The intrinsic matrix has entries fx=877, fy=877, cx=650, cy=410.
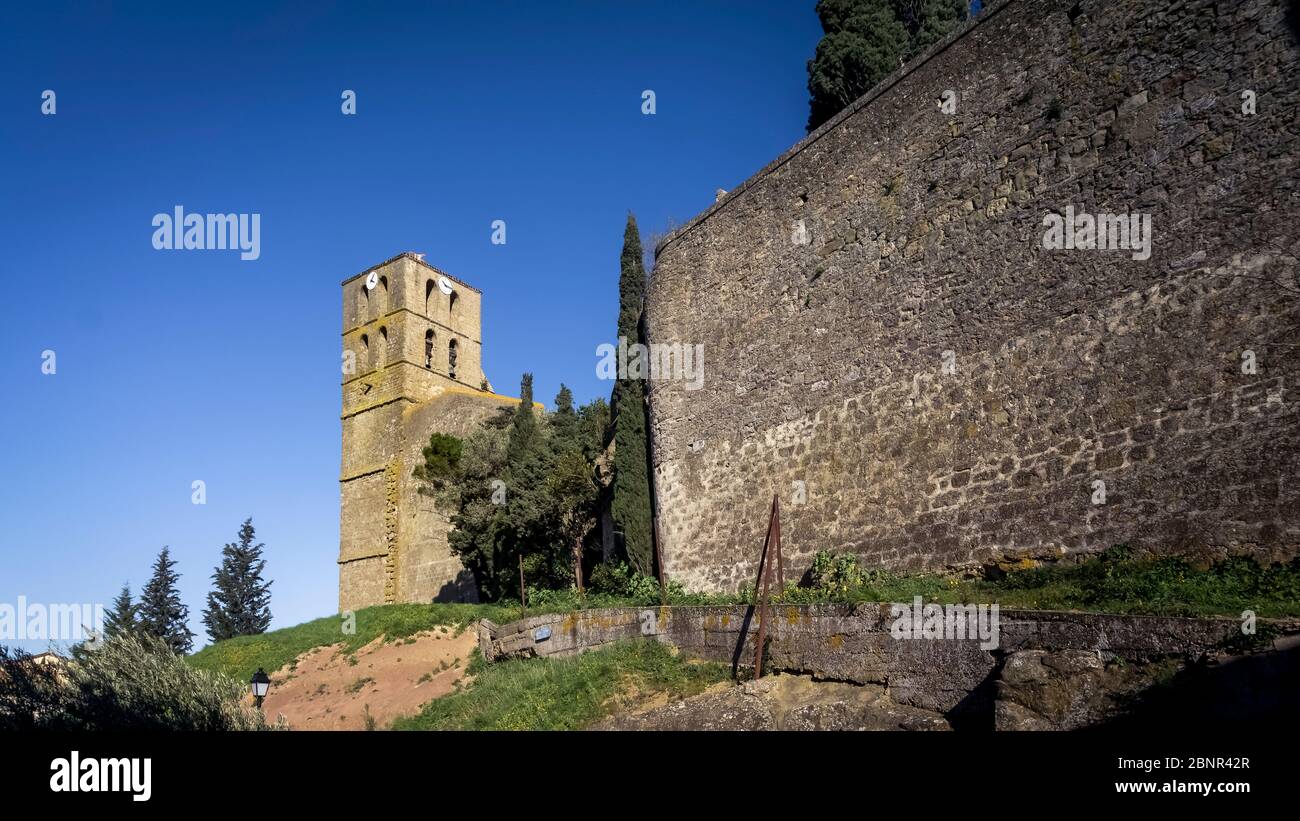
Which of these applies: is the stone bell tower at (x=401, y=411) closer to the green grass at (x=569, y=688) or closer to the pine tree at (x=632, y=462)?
the pine tree at (x=632, y=462)

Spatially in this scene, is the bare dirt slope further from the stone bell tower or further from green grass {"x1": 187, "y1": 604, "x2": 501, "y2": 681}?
the stone bell tower

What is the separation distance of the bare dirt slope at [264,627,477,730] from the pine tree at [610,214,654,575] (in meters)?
4.20

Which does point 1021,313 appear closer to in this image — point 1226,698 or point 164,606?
point 1226,698

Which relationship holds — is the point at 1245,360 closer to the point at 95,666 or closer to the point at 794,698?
the point at 794,698

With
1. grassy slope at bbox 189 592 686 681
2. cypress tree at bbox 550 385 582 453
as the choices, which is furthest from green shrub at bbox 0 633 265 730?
cypress tree at bbox 550 385 582 453

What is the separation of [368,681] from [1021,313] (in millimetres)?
14802

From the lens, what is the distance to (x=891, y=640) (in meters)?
8.95

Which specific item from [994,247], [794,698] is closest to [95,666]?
[794,698]

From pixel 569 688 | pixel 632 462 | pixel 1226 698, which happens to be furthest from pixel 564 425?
pixel 1226 698

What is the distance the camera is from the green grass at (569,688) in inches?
438

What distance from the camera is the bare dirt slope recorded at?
53.1 feet

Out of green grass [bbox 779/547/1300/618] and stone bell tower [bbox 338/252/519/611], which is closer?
green grass [bbox 779/547/1300/618]

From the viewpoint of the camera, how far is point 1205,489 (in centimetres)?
866

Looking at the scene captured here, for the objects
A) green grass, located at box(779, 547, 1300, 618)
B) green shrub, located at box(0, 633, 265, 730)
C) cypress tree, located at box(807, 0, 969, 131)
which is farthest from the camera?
cypress tree, located at box(807, 0, 969, 131)
